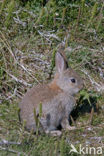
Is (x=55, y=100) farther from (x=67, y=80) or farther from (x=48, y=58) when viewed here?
(x=48, y=58)

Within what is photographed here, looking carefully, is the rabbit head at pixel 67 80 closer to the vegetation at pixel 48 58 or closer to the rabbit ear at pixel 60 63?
the rabbit ear at pixel 60 63

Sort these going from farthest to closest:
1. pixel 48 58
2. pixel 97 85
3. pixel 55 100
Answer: pixel 48 58
pixel 97 85
pixel 55 100

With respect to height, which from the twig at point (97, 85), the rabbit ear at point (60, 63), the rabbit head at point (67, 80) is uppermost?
the rabbit ear at point (60, 63)

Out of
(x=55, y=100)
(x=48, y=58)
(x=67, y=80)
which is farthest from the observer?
(x=48, y=58)

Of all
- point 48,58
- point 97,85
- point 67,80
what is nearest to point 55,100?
point 67,80

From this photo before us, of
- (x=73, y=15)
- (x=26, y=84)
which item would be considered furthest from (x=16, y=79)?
(x=73, y=15)

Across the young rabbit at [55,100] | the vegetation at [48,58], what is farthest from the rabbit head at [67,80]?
the vegetation at [48,58]

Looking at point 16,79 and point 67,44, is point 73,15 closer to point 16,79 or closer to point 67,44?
point 67,44
